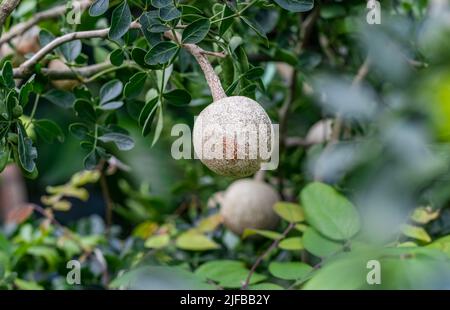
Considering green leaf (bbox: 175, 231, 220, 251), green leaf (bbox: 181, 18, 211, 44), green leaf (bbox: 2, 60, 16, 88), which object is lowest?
green leaf (bbox: 175, 231, 220, 251)

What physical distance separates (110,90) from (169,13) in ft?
0.73

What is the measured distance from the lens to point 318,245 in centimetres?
90

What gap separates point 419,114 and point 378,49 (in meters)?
0.18

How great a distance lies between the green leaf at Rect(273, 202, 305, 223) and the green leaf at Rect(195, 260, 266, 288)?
0.33ft

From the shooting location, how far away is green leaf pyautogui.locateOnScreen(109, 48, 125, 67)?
773 millimetres

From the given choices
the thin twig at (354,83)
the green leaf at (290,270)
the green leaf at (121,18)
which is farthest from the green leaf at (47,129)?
the thin twig at (354,83)

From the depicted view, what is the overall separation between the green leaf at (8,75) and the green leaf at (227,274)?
1.18 ft

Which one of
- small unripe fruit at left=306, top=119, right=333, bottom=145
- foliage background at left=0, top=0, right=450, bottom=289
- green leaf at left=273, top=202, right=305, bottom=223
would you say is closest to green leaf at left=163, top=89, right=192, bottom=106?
foliage background at left=0, top=0, right=450, bottom=289

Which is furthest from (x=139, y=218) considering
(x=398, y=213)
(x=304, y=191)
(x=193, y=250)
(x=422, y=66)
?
(x=398, y=213)

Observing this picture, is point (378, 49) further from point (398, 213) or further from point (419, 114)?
point (398, 213)

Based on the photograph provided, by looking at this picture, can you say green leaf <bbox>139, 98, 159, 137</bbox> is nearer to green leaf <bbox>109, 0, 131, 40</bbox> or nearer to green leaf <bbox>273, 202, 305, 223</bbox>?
green leaf <bbox>109, 0, 131, 40</bbox>

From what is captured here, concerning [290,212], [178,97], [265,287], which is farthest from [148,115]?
[290,212]

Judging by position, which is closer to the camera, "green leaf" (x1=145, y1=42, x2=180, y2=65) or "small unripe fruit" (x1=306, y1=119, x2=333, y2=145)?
"green leaf" (x1=145, y1=42, x2=180, y2=65)

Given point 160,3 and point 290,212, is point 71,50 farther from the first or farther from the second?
point 290,212
